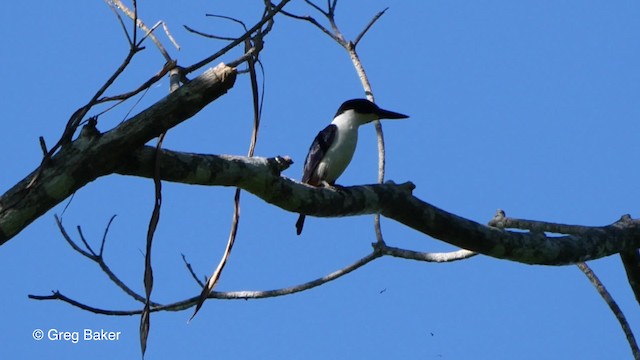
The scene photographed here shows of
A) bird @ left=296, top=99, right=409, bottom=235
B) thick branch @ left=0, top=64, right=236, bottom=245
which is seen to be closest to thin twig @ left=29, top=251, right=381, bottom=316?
bird @ left=296, top=99, right=409, bottom=235

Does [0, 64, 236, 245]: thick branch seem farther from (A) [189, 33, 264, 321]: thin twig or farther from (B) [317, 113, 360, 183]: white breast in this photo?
(B) [317, 113, 360, 183]: white breast

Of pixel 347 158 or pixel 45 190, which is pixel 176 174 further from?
pixel 347 158

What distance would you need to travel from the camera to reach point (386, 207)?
4.00 m

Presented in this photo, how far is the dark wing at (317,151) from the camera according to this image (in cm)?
582

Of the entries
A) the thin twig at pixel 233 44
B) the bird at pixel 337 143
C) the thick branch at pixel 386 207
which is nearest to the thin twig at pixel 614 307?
the thick branch at pixel 386 207

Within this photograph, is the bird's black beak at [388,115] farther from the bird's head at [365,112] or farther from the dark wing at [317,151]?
the dark wing at [317,151]

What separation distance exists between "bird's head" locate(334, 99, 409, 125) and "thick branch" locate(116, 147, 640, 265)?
1847 millimetres

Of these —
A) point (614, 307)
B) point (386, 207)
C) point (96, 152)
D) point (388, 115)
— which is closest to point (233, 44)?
point (96, 152)

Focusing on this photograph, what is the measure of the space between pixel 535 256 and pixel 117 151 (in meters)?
2.09

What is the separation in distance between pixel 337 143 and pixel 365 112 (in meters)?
0.35

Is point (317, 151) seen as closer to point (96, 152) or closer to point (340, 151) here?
point (340, 151)

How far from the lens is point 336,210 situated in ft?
12.8

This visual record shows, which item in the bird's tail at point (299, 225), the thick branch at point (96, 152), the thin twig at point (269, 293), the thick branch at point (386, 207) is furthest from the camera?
the bird's tail at point (299, 225)

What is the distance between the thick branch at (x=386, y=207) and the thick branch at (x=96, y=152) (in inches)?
3.7
